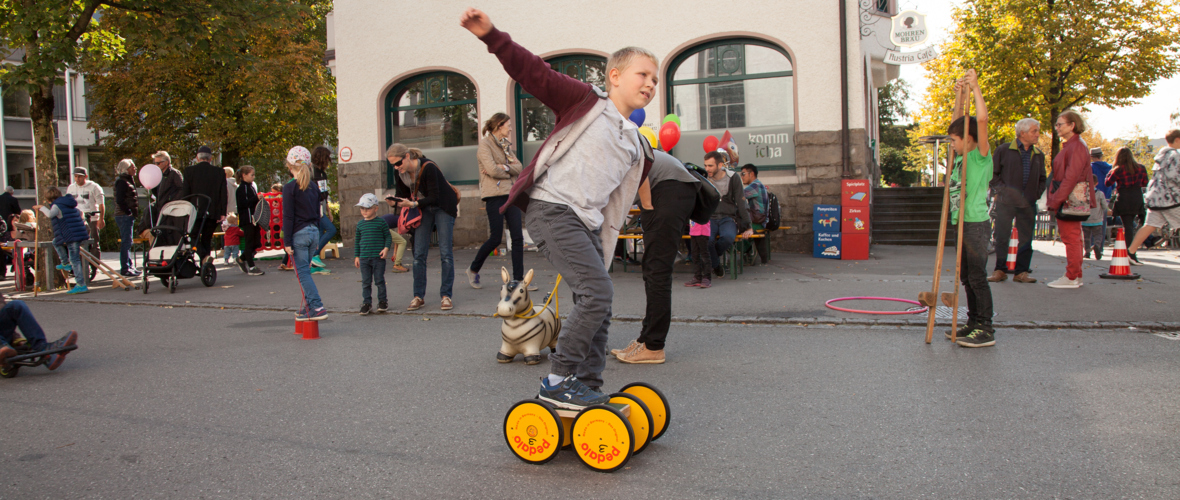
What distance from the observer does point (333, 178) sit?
3838 centimetres

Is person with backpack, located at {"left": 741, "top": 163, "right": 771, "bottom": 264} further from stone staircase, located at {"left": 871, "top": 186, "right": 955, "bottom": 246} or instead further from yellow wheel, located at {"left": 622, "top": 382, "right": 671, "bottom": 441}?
yellow wheel, located at {"left": 622, "top": 382, "right": 671, "bottom": 441}

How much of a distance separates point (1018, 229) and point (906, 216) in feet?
25.2

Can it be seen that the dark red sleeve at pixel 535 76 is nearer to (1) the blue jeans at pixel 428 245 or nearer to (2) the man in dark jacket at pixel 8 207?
(1) the blue jeans at pixel 428 245

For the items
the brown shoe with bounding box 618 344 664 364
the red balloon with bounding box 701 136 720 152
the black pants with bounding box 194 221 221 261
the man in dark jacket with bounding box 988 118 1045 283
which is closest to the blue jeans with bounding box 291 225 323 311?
the brown shoe with bounding box 618 344 664 364

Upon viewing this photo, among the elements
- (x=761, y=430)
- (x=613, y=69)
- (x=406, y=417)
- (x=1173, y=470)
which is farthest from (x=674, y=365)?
(x=1173, y=470)

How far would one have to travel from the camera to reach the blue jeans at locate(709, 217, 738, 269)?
9281 millimetres

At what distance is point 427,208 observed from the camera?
7535 millimetres

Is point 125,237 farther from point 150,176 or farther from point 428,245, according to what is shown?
point 428,245

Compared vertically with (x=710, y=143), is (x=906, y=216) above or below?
below

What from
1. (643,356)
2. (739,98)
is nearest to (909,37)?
(739,98)

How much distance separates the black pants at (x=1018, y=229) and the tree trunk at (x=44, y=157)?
39.9ft

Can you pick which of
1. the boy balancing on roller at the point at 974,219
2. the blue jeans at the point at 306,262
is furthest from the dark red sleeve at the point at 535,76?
the blue jeans at the point at 306,262

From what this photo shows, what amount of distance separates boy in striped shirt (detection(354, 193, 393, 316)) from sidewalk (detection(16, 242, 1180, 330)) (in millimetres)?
336

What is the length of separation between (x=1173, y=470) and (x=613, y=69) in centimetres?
269
